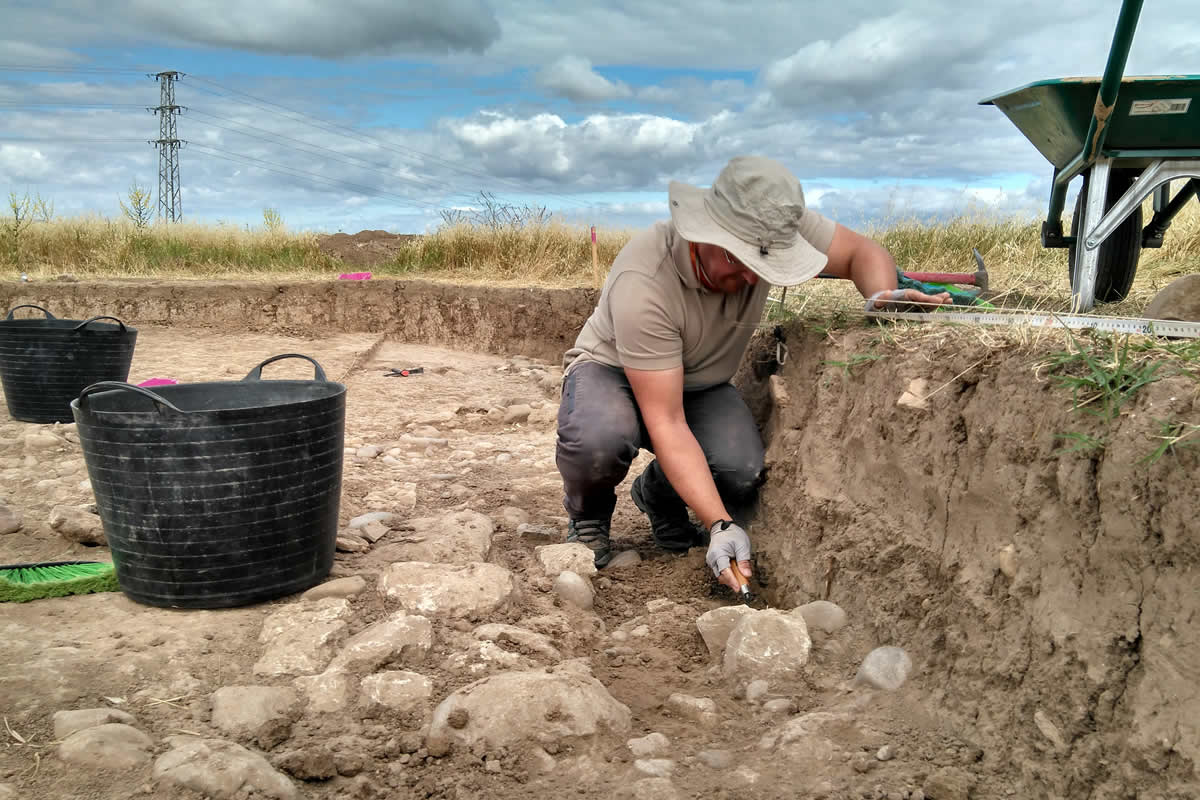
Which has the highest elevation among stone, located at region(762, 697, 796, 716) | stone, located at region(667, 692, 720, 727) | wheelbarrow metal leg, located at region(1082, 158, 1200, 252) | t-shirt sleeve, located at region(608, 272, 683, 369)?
wheelbarrow metal leg, located at region(1082, 158, 1200, 252)

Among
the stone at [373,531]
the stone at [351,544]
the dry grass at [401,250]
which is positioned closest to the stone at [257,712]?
the stone at [351,544]

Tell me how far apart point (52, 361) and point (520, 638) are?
397 cm

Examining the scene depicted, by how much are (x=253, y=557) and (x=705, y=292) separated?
62.1 inches

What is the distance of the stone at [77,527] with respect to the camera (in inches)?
125

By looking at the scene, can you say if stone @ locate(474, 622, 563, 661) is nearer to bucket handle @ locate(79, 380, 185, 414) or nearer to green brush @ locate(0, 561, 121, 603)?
bucket handle @ locate(79, 380, 185, 414)

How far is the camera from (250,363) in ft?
24.8

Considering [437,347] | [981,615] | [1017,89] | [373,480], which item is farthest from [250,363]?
[981,615]

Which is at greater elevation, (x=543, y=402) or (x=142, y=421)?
(x=142, y=421)

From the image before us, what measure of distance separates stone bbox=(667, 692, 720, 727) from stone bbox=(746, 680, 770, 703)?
100 mm

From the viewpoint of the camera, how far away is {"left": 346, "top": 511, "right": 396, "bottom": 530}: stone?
11.0 ft

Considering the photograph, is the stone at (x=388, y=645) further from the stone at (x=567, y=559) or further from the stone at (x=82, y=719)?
the stone at (x=567, y=559)

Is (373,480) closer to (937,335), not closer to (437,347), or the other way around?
(937,335)

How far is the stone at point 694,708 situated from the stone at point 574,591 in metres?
0.62

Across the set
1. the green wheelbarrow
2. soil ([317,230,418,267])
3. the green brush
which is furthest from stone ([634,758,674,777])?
soil ([317,230,418,267])
